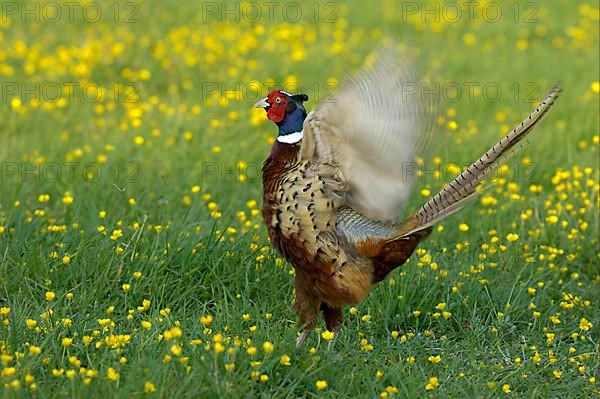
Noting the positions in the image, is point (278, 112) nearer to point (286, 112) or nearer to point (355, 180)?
point (286, 112)

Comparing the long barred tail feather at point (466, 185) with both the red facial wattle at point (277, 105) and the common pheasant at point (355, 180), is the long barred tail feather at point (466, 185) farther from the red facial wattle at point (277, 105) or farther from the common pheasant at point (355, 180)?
the red facial wattle at point (277, 105)

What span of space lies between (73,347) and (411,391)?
1.36 m

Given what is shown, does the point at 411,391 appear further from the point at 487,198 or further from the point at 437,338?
the point at 487,198

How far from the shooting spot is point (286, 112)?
4.25m

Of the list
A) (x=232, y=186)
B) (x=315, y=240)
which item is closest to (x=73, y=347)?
(x=315, y=240)

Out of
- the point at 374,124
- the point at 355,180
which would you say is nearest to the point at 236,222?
the point at 355,180

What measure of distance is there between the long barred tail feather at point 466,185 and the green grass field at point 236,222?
24 centimetres

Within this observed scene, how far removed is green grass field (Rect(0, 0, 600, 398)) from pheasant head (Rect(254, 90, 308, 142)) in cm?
59

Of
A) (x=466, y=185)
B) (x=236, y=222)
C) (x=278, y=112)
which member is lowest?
(x=236, y=222)

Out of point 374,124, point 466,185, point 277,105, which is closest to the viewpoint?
point 374,124

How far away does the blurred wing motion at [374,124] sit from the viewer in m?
4.04

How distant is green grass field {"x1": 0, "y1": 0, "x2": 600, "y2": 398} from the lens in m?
3.95

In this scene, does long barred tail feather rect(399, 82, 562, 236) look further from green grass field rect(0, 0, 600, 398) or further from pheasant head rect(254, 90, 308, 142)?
pheasant head rect(254, 90, 308, 142)

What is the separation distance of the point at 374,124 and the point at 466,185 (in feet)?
1.56
